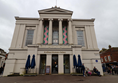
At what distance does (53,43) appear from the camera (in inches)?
795

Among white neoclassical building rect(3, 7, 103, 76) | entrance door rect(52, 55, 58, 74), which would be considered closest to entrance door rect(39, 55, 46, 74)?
white neoclassical building rect(3, 7, 103, 76)

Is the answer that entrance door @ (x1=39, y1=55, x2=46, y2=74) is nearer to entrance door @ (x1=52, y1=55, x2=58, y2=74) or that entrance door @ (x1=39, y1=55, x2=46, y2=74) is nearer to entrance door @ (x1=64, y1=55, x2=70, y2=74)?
entrance door @ (x1=52, y1=55, x2=58, y2=74)

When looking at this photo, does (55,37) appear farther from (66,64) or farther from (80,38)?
(66,64)

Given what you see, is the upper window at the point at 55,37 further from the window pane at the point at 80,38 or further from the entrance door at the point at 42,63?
the window pane at the point at 80,38

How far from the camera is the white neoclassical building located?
1534 cm

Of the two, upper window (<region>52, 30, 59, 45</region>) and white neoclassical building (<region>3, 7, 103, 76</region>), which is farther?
upper window (<region>52, 30, 59, 45</region>)

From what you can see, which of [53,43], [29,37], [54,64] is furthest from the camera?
[29,37]

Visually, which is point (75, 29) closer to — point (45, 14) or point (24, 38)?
point (45, 14)

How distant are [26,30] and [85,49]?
16.6 m

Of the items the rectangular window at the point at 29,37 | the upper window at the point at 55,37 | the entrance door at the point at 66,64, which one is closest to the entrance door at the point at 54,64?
the entrance door at the point at 66,64

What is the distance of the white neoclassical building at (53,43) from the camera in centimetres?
1534

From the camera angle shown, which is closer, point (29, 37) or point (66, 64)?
point (66, 64)

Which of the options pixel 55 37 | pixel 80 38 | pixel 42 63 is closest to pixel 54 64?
pixel 42 63

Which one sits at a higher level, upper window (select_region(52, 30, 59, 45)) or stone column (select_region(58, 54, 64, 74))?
upper window (select_region(52, 30, 59, 45))
